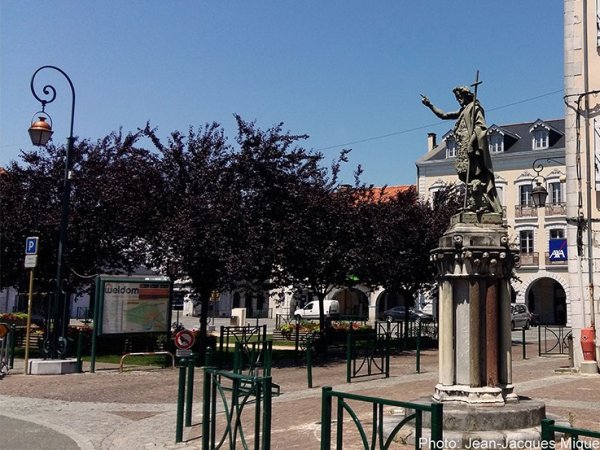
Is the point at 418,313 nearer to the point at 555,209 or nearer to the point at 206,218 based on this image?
the point at 555,209

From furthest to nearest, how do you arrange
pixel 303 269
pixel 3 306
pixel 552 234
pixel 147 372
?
1. pixel 3 306
2. pixel 552 234
3. pixel 303 269
4. pixel 147 372

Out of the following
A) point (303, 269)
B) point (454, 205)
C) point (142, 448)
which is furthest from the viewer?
point (454, 205)

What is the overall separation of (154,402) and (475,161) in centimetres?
688

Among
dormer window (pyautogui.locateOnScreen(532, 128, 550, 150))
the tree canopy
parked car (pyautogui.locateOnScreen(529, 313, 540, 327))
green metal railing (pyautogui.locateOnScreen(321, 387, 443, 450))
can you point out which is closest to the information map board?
the tree canopy

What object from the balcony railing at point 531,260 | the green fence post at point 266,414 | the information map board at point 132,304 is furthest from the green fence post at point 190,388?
the balcony railing at point 531,260

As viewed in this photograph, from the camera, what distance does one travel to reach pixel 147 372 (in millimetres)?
15539

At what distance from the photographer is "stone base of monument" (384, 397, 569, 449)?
7.29 metres

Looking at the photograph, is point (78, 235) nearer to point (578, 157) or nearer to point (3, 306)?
point (578, 157)

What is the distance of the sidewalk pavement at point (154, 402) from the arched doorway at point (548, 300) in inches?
1200

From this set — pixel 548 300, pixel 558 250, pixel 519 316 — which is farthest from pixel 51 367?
pixel 548 300

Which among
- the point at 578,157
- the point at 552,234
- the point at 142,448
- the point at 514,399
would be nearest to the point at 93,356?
the point at 142,448

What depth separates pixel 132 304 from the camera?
56.3 feet

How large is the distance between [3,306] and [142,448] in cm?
4939

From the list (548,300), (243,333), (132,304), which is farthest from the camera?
(548,300)
